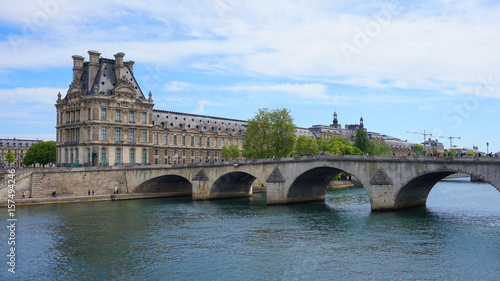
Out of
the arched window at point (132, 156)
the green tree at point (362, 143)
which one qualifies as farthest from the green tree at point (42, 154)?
the green tree at point (362, 143)

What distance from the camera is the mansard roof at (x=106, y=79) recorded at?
97688 mm

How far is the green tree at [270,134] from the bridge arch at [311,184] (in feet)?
82.7

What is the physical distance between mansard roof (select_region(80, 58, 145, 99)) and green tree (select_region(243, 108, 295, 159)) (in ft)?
84.3

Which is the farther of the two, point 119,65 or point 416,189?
point 119,65

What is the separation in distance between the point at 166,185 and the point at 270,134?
23.4 m

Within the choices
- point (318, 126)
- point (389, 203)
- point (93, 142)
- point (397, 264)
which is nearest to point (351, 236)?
point (397, 264)

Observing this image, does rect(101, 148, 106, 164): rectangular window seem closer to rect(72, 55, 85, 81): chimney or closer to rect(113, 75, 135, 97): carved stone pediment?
rect(113, 75, 135, 97): carved stone pediment

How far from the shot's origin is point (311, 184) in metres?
71.5

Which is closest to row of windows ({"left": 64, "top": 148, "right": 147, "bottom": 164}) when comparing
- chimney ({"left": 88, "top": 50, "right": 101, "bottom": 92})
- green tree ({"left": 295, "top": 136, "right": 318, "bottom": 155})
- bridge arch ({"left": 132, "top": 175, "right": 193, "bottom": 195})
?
chimney ({"left": 88, "top": 50, "right": 101, "bottom": 92})

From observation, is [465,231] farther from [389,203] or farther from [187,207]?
[187,207]

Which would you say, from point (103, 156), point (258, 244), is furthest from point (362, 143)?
point (258, 244)

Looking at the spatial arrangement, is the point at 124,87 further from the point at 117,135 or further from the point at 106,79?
the point at 117,135

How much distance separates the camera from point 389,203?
55.3 metres

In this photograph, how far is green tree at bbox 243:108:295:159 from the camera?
98500mm
